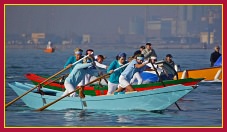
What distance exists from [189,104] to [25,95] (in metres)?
5.15

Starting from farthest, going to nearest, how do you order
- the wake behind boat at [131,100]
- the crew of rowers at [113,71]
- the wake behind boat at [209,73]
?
1. the wake behind boat at [209,73]
2. the crew of rowers at [113,71]
3. the wake behind boat at [131,100]

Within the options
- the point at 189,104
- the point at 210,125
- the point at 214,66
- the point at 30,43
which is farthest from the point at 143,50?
the point at 30,43

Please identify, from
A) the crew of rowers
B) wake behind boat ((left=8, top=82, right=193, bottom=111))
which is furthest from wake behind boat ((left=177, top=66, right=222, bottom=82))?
wake behind boat ((left=8, top=82, right=193, bottom=111))

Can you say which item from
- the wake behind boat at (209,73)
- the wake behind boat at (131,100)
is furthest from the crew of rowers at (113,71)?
the wake behind boat at (209,73)

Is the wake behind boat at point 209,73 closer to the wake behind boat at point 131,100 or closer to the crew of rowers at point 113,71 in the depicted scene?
the crew of rowers at point 113,71

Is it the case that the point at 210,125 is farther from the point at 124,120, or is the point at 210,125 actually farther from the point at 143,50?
the point at 143,50

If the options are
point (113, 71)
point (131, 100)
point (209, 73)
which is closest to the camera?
point (131, 100)

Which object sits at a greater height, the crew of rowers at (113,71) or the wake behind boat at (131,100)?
the crew of rowers at (113,71)

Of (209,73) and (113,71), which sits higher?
(113,71)

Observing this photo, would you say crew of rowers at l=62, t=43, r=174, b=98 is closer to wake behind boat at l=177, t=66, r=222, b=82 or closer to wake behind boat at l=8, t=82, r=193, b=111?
wake behind boat at l=8, t=82, r=193, b=111

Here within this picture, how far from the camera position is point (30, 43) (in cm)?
18512

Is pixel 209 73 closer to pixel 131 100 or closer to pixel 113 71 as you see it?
pixel 113 71

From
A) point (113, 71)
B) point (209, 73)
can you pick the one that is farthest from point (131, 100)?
point (209, 73)

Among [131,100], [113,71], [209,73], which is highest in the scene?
[113,71]
